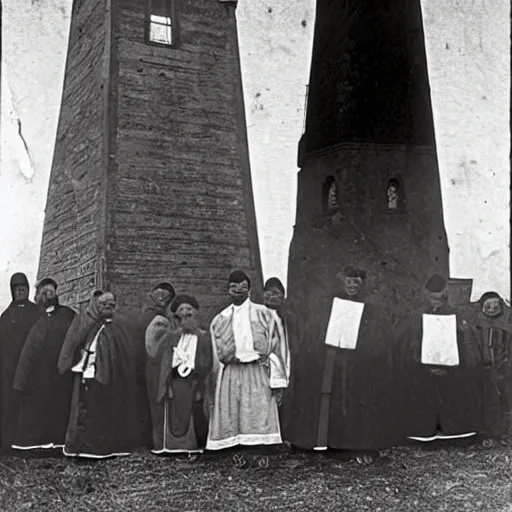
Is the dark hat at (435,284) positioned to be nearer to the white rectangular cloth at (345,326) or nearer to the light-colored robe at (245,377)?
the white rectangular cloth at (345,326)

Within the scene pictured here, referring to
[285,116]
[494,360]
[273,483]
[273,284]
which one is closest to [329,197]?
[285,116]

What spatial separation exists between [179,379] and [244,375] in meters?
0.40

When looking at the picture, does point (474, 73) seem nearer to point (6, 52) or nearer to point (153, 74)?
point (153, 74)

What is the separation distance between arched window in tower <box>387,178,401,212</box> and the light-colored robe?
1327 mm

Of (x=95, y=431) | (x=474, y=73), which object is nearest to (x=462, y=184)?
(x=474, y=73)

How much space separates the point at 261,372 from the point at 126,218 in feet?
4.25

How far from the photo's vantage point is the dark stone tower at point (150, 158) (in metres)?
4.94

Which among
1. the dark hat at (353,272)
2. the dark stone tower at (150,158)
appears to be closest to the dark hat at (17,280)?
the dark stone tower at (150,158)

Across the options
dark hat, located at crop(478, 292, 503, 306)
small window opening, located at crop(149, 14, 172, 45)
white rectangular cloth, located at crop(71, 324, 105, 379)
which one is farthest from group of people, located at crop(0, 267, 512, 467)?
small window opening, located at crop(149, 14, 172, 45)

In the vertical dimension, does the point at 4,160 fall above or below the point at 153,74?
below

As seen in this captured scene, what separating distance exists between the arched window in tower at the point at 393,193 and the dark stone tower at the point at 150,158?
41.5 inches

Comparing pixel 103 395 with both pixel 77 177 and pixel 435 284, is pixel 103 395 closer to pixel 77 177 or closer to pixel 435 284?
pixel 77 177

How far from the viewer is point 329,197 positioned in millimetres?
5594

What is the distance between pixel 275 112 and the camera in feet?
17.5
